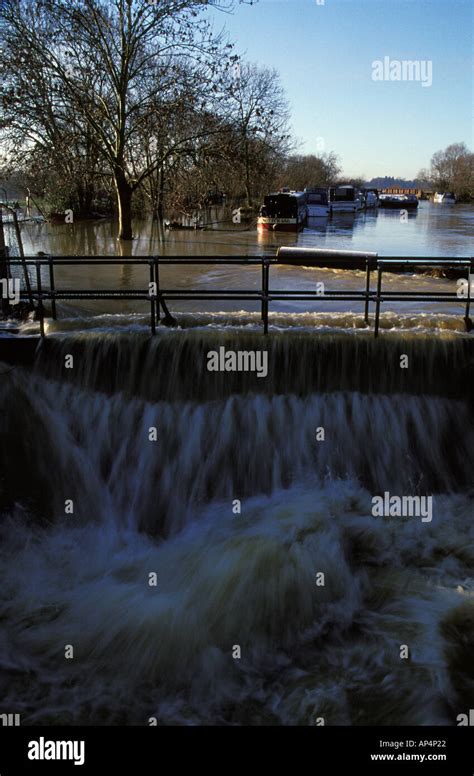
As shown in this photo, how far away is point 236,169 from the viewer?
24.2m

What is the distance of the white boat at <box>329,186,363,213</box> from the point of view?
6094 cm

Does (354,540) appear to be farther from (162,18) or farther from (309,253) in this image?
(162,18)

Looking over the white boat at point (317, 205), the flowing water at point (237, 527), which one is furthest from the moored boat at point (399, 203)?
the flowing water at point (237, 527)

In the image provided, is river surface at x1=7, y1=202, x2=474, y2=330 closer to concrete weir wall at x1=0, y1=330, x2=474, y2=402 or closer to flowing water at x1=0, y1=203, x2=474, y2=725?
flowing water at x1=0, y1=203, x2=474, y2=725

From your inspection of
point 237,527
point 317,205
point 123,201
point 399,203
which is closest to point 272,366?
point 237,527

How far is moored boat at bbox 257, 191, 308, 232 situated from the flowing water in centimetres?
2364

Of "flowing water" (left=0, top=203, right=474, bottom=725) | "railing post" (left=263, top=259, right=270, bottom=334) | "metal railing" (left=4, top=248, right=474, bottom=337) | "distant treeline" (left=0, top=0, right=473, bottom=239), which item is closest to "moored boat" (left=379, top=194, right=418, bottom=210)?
"distant treeline" (left=0, top=0, right=473, bottom=239)

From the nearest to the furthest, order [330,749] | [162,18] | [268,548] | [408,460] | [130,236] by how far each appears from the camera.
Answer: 1. [330,749]
2. [268,548]
3. [408,460]
4. [162,18]
5. [130,236]

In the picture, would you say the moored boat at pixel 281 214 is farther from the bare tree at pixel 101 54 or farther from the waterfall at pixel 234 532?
the waterfall at pixel 234 532

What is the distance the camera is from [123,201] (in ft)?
82.6

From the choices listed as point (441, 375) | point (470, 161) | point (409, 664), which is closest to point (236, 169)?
point (441, 375)

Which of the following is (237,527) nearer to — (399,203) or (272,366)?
(272,366)

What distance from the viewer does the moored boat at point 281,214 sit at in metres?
33.5

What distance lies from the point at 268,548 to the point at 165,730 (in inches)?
87.1
